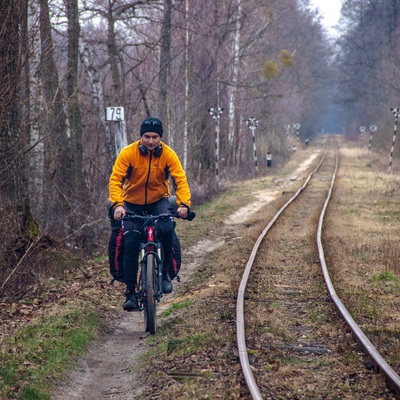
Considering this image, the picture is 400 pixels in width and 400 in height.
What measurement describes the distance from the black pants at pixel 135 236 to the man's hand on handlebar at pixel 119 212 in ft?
Result: 1.12

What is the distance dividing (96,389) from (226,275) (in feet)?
15.3

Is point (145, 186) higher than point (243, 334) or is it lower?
higher

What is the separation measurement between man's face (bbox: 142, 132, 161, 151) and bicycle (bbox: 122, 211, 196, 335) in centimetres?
76

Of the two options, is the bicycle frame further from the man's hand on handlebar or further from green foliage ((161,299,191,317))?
green foliage ((161,299,191,317))

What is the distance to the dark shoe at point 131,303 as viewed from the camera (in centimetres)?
812

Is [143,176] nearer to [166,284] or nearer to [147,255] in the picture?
[147,255]

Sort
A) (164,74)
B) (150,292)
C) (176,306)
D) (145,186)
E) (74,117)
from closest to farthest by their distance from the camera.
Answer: (150,292) → (145,186) → (176,306) → (74,117) → (164,74)

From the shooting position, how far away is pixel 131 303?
8.13 meters

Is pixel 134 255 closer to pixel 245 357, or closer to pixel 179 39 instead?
pixel 245 357

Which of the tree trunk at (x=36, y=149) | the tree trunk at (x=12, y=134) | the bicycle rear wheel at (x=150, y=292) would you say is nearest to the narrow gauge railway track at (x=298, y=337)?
the bicycle rear wheel at (x=150, y=292)

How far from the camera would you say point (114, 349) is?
7812 mm

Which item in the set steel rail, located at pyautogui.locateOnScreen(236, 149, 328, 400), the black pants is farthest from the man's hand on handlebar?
steel rail, located at pyautogui.locateOnScreen(236, 149, 328, 400)

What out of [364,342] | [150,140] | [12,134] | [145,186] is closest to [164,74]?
[12,134]

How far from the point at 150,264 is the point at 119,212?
2.24 ft
